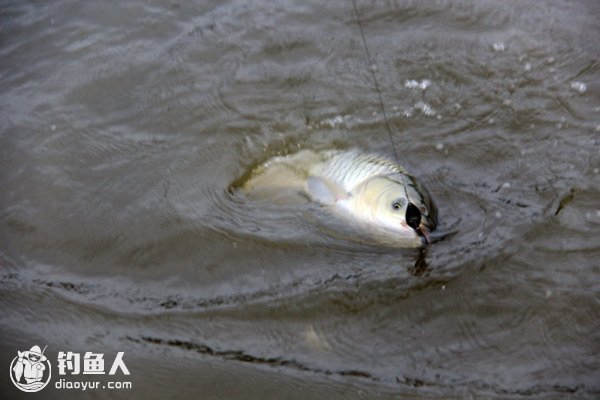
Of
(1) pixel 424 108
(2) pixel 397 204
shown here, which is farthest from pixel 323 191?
(1) pixel 424 108

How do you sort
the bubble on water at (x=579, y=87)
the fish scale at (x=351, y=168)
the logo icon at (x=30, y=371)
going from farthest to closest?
the bubble on water at (x=579, y=87), the fish scale at (x=351, y=168), the logo icon at (x=30, y=371)

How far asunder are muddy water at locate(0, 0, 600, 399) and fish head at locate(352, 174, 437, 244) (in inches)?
6.1

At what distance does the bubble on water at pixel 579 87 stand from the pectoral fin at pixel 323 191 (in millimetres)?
2082

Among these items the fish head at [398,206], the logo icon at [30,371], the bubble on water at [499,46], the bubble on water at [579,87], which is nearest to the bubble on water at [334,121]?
the fish head at [398,206]

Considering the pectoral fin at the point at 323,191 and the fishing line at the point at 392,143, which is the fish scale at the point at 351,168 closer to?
the pectoral fin at the point at 323,191

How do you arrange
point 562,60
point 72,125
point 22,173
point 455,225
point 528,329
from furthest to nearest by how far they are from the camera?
1. point 562,60
2. point 72,125
3. point 22,173
4. point 455,225
5. point 528,329

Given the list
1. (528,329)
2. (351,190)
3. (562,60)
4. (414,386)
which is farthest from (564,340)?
(562,60)

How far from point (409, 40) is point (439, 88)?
0.69 m

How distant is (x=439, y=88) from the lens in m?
4.80

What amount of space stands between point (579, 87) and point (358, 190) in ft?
6.86

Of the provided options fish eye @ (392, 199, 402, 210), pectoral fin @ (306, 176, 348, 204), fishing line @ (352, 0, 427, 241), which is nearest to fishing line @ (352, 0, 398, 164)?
fishing line @ (352, 0, 427, 241)

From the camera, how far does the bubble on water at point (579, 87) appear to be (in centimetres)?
473

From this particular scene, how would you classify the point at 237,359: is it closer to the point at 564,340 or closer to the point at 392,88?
the point at 564,340

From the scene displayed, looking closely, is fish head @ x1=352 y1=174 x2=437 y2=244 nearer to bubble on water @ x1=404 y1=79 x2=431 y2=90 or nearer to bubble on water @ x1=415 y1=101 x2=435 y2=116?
bubble on water @ x1=415 y1=101 x2=435 y2=116
